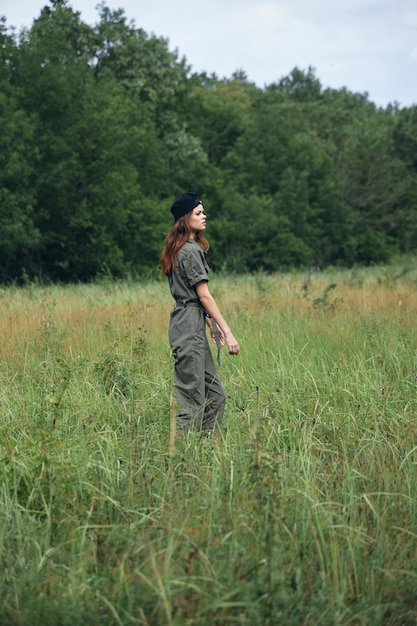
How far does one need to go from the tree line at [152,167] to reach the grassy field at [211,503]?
10.4m

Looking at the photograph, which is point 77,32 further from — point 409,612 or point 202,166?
point 409,612

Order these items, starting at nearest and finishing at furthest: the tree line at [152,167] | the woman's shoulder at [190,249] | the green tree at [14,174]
Result: the woman's shoulder at [190,249] → the green tree at [14,174] → the tree line at [152,167]

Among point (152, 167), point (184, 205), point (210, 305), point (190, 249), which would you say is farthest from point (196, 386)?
point (152, 167)

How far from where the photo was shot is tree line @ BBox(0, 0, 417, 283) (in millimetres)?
30422

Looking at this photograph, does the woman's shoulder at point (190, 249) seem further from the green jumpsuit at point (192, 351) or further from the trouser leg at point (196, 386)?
the trouser leg at point (196, 386)

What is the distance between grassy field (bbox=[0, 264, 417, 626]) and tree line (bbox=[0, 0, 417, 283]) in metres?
10.4

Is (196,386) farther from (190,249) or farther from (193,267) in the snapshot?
(190,249)

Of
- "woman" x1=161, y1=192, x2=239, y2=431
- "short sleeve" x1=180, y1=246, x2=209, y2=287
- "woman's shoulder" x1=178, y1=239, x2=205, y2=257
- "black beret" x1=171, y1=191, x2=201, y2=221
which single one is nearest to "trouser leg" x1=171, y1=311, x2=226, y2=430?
"woman" x1=161, y1=192, x2=239, y2=431

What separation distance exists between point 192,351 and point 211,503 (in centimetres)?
180

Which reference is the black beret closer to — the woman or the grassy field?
the woman

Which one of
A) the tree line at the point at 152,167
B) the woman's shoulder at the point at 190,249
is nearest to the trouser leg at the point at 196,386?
the woman's shoulder at the point at 190,249

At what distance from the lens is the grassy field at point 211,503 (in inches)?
120

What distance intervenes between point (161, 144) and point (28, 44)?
29.2 feet

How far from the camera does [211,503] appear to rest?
12.2 ft
